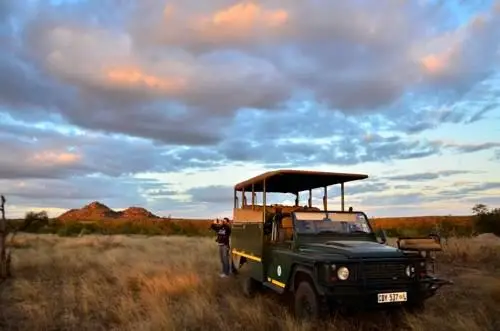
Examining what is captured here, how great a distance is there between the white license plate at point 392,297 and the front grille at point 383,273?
18cm

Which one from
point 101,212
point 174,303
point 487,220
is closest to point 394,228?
point 487,220

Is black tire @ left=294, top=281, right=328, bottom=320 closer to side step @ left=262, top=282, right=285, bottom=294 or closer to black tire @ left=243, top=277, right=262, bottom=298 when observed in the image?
side step @ left=262, top=282, right=285, bottom=294

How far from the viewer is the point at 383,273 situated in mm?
8188

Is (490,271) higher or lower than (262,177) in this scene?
lower

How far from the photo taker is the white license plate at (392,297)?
8.05 metres

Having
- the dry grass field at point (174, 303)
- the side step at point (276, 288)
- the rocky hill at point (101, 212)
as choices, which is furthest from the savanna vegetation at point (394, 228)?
the rocky hill at point (101, 212)

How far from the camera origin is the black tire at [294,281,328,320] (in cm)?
805

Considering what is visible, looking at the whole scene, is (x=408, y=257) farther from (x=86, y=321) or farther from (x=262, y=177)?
(x=86, y=321)

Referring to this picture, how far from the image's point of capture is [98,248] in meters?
26.1

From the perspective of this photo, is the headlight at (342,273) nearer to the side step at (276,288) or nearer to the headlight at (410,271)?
the headlight at (410,271)

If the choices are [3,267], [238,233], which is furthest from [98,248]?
[238,233]

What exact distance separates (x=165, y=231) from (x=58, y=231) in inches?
389

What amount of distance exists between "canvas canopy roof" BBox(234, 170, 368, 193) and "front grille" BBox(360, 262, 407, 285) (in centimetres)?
298

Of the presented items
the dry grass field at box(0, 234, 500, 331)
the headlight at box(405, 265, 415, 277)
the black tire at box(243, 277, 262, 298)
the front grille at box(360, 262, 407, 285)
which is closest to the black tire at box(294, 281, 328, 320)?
the dry grass field at box(0, 234, 500, 331)
